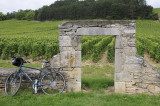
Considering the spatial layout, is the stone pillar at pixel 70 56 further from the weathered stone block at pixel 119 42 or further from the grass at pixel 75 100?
the weathered stone block at pixel 119 42

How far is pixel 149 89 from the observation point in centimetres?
561

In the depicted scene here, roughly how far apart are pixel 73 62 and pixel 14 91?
86.3 inches

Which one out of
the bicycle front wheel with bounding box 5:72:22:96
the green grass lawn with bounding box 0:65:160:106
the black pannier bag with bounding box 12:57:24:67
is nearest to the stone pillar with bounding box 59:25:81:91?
the green grass lawn with bounding box 0:65:160:106

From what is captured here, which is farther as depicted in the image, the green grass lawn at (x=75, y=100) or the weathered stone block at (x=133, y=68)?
the weathered stone block at (x=133, y=68)

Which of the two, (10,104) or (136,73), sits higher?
(136,73)

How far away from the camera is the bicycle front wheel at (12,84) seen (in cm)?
551

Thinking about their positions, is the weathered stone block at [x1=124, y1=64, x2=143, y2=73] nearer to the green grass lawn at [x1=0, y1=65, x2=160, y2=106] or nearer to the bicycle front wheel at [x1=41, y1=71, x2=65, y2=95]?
the green grass lawn at [x1=0, y1=65, x2=160, y2=106]

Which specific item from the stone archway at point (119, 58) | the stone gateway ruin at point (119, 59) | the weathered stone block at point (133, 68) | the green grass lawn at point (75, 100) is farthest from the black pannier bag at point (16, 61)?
the weathered stone block at point (133, 68)

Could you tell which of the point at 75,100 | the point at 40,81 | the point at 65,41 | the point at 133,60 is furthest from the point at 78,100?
the point at 133,60

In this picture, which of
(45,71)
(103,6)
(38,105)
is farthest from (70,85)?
(103,6)

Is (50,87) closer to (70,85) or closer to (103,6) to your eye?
(70,85)

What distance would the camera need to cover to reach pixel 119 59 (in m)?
5.68

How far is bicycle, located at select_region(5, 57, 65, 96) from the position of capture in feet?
18.0

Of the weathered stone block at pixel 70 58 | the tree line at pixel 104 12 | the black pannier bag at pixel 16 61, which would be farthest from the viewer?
the tree line at pixel 104 12
